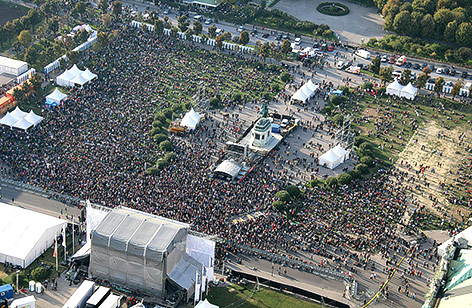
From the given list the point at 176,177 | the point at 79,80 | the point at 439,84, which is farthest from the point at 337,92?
the point at 79,80

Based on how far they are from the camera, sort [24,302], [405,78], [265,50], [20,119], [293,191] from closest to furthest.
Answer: [24,302], [293,191], [20,119], [405,78], [265,50]

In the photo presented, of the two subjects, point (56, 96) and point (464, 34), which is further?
point (464, 34)

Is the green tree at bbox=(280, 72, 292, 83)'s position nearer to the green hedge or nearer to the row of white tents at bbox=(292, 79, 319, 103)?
the row of white tents at bbox=(292, 79, 319, 103)

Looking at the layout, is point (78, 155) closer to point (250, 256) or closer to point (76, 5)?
point (250, 256)

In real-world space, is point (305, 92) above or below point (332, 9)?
above

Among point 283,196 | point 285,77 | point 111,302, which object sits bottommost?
point 285,77

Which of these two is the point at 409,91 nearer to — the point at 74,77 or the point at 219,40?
the point at 219,40

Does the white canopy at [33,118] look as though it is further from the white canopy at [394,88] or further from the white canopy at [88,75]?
the white canopy at [394,88]

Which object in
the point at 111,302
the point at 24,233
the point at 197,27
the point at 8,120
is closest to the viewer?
the point at 111,302
